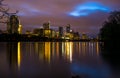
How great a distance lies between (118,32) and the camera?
82000 mm

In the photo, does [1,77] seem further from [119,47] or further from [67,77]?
[119,47]

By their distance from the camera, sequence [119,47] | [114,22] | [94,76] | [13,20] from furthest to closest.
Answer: [114,22] < [119,47] < [94,76] < [13,20]

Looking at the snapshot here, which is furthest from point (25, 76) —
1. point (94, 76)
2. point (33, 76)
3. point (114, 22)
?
point (114, 22)

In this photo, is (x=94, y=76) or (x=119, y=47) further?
(x=119, y=47)

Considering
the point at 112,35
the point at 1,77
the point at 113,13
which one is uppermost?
the point at 113,13

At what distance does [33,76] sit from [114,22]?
6574 cm

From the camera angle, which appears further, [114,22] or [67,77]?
[114,22]

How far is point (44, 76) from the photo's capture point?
108 ft

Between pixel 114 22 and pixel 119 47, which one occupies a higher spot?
pixel 114 22

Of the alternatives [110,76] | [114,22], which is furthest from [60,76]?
[114,22]

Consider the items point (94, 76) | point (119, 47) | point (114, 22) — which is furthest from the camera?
point (114, 22)

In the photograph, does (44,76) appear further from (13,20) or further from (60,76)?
(13,20)

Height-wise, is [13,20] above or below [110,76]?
above

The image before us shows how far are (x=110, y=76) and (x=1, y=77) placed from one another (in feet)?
47.2
